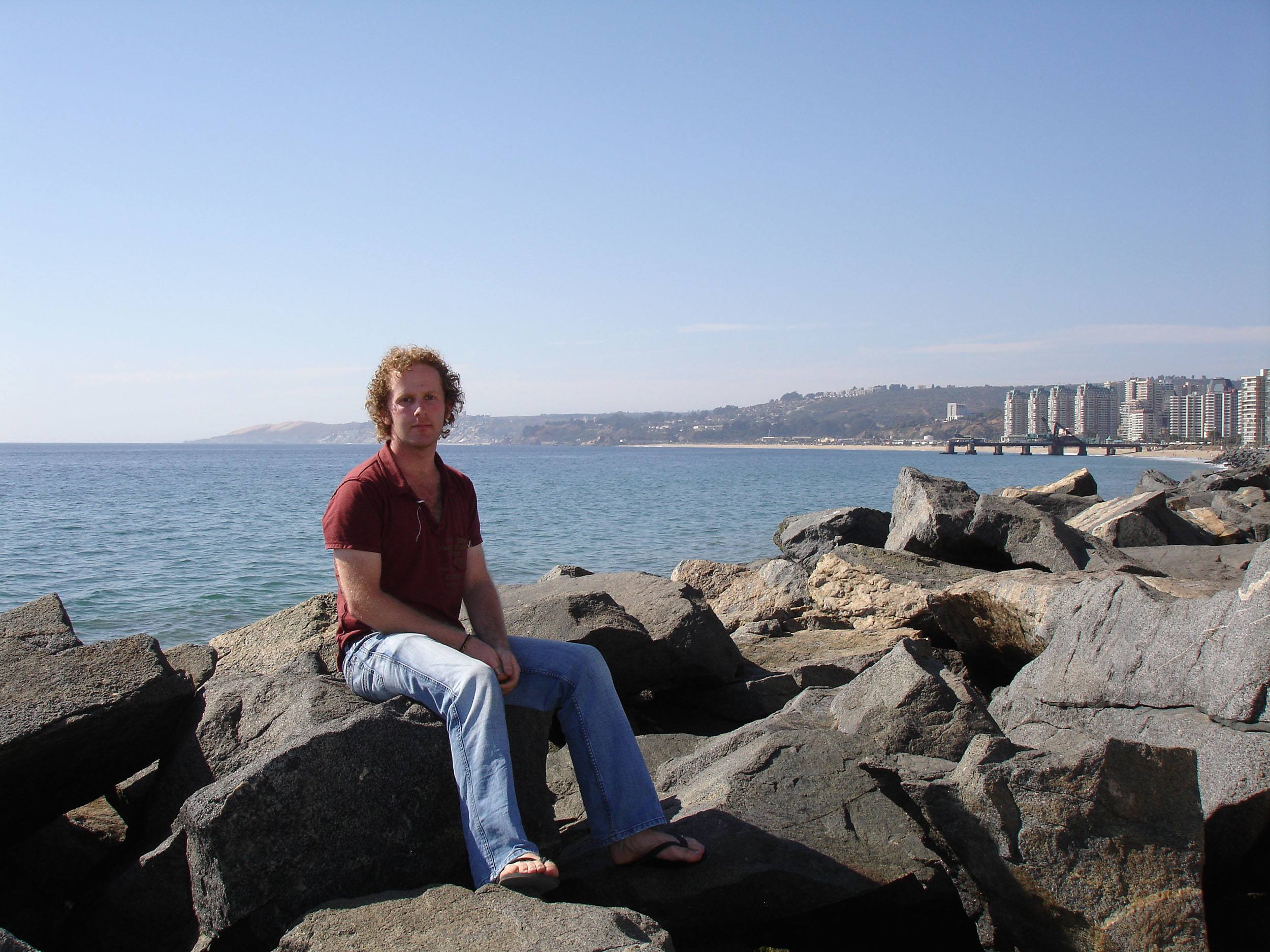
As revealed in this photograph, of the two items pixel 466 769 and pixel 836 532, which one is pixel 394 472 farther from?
pixel 836 532

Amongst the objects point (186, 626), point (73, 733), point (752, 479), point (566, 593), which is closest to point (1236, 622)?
point (566, 593)

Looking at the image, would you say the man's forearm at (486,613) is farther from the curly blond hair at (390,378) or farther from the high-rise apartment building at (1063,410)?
the high-rise apartment building at (1063,410)

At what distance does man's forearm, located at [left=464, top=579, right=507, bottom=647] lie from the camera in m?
3.89

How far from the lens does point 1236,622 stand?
4180 mm

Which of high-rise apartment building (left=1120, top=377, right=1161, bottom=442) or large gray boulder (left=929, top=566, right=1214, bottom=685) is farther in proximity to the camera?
high-rise apartment building (left=1120, top=377, right=1161, bottom=442)

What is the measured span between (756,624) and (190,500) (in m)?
38.4

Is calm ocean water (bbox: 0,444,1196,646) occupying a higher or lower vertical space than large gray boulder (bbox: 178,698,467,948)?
lower

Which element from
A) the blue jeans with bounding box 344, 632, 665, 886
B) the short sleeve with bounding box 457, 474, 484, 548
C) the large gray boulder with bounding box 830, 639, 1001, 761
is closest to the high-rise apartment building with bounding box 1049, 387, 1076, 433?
the large gray boulder with bounding box 830, 639, 1001, 761

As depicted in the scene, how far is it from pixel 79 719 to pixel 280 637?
8.62ft

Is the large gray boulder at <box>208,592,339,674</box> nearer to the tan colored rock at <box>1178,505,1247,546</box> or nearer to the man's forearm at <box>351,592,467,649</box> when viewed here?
the man's forearm at <box>351,592,467,649</box>

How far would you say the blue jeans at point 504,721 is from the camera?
10.2ft

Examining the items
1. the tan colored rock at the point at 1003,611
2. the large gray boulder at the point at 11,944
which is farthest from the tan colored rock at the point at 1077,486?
the large gray boulder at the point at 11,944

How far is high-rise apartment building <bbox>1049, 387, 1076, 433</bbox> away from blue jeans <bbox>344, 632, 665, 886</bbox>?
602ft

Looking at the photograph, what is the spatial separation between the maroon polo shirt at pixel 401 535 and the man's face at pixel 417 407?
11 centimetres
